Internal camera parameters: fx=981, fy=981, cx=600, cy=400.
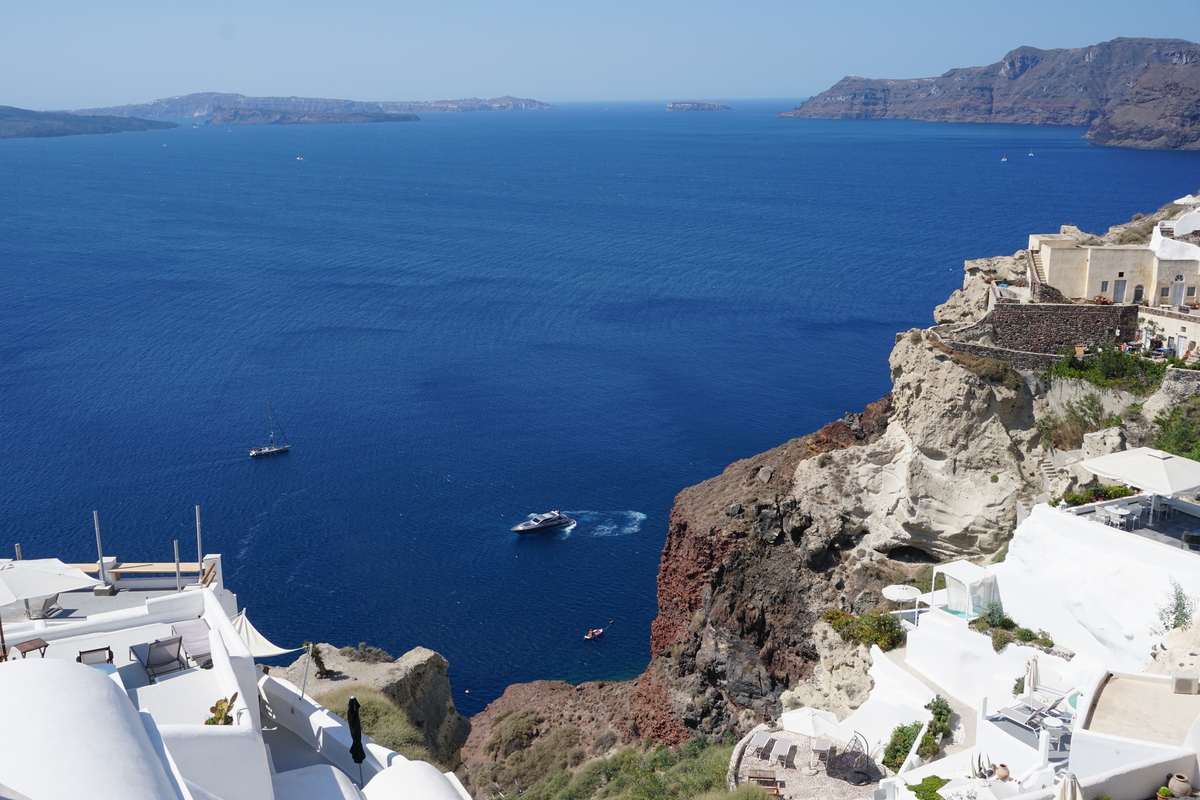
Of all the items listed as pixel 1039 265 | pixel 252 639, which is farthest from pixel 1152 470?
pixel 252 639

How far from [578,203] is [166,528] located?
384 feet

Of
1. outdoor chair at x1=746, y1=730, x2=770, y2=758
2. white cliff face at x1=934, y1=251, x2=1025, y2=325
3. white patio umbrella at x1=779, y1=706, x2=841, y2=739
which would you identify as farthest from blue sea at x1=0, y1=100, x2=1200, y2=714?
outdoor chair at x1=746, y1=730, x2=770, y2=758

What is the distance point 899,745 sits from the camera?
22203 mm

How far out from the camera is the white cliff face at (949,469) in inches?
1230

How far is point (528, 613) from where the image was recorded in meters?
48.4

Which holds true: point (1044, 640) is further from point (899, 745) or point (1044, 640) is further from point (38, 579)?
point (38, 579)

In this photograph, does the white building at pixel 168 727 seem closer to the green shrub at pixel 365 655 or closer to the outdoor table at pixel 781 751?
the outdoor table at pixel 781 751

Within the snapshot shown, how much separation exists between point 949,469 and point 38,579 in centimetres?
2566

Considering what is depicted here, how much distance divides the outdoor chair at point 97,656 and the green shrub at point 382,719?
535 inches

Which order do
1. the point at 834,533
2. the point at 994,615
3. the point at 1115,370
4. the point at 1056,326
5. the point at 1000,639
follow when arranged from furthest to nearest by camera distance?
the point at 834,533, the point at 1056,326, the point at 1115,370, the point at 994,615, the point at 1000,639

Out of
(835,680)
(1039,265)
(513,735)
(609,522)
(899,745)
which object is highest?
(1039,265)

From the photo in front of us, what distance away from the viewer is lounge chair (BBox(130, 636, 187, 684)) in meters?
15.8

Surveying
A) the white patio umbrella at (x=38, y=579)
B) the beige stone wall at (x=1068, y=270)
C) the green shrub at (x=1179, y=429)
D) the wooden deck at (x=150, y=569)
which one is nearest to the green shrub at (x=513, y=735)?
the wooden deck at (x=150, y=569)

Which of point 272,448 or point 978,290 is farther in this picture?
point 272,448
